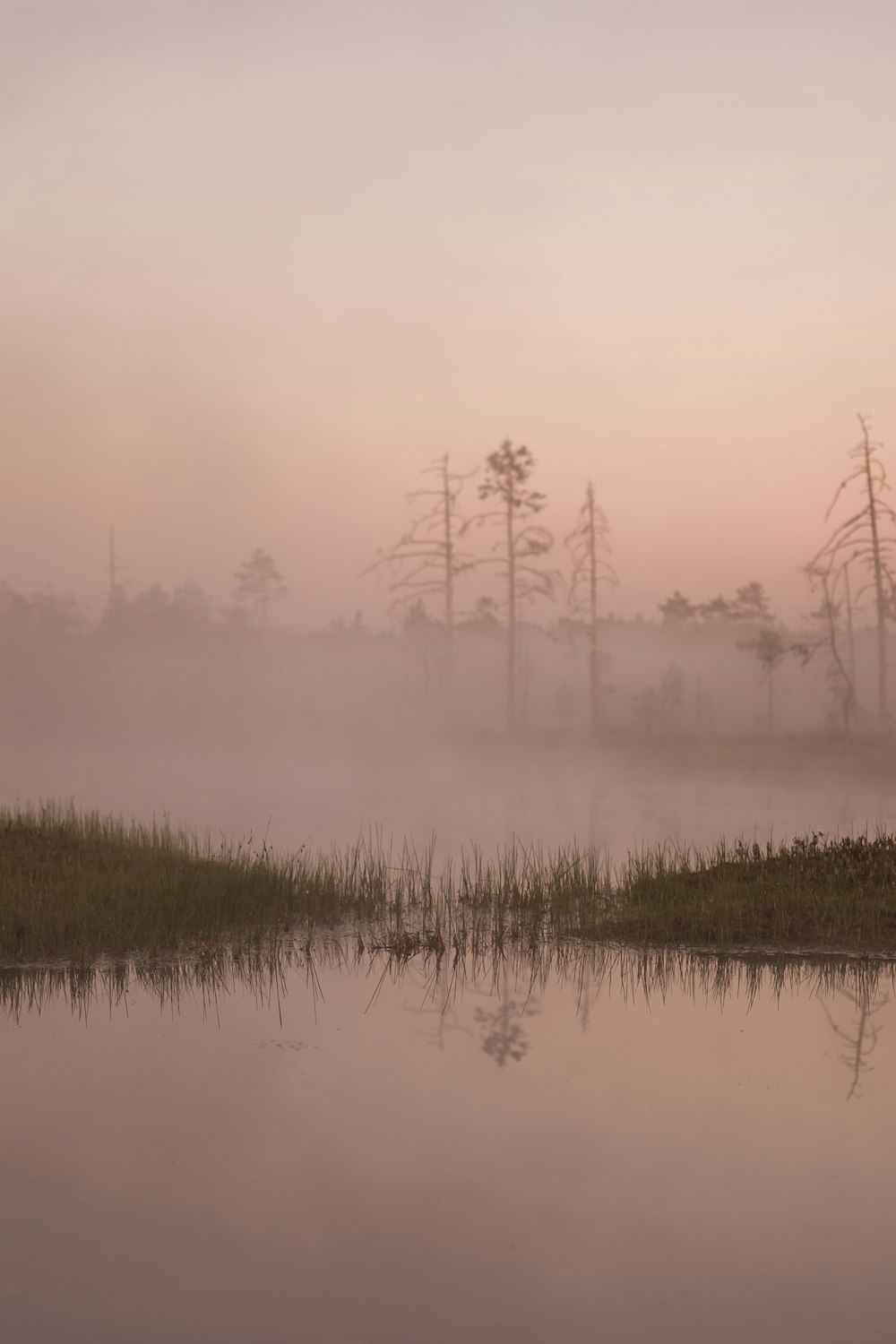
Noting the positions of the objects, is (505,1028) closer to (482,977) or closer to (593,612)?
(482,977)

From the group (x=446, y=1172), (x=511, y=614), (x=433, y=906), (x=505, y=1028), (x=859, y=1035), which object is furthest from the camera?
(x=511, y=614)

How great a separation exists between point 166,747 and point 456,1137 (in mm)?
62803

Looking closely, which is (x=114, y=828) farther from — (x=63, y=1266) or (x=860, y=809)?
(x=860, y=809)

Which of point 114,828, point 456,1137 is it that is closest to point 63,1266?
point 456,1137

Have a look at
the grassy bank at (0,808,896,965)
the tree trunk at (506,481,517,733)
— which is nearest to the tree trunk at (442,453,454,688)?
the tree trunk at (506,481,517,733)

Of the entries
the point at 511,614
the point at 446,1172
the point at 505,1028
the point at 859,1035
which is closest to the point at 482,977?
the point at 505,1028

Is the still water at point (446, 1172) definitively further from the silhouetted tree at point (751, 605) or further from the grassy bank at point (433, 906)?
the silhouetted tree at point (751, 605)

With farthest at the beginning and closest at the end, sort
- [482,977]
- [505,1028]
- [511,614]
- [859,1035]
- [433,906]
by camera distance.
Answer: [511,614] < [433,906] < [482,977] < [505,1028] < [859,1035]

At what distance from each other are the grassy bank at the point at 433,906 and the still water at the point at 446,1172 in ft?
8.47

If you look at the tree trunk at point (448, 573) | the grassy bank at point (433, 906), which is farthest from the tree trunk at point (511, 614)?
the grassy bank at point (433, 906)

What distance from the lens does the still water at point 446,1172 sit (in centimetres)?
521

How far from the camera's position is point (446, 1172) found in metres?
6.62

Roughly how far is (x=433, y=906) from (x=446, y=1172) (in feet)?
28.4

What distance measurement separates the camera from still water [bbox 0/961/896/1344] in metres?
5.21
